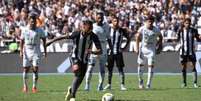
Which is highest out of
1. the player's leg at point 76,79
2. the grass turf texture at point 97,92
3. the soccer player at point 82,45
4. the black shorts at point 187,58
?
the soccer player at point 82,45

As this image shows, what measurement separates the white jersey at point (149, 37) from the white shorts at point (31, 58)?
3.45 m

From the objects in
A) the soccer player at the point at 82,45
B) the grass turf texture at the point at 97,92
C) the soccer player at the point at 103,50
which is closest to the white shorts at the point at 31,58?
the grass turf texture at the point at 97,92

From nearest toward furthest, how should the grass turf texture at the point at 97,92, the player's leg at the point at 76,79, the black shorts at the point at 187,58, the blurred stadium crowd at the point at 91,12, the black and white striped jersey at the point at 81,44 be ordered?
the player's leg at the point at 76,79
the black and white striped jersey at the point at 81,44
the grass turf texture at the point at 97,92
the black shorts at the point at 187,58
the blurred stadium crowd at the point at 91,12

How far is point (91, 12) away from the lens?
3616 cm

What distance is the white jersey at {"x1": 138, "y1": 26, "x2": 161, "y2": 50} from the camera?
865 inches

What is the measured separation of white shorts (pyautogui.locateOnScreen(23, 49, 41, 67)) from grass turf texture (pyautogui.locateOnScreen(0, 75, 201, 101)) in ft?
2.96

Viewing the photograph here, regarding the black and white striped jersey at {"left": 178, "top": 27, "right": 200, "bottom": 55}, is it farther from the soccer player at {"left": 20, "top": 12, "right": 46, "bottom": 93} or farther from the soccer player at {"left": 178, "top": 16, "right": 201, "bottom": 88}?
the soccer player at {"left": 20, "top": 12, "right": 46, "bottom": 93}

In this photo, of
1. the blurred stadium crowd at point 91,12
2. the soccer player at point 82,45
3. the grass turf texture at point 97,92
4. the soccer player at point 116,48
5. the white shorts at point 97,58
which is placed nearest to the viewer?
the soccer player at point 82,45

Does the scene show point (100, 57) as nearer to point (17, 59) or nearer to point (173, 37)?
point (17, 59)

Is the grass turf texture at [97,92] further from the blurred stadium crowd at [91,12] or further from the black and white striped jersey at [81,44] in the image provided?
the blurred stadium crowd at [91,12]

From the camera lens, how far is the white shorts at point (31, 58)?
2128cm

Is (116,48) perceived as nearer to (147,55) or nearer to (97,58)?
(147,55)

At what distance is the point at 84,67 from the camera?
17.0 meters

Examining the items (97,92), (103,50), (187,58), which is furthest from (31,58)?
(187,58)
